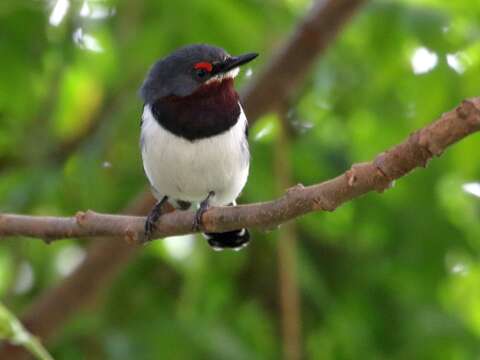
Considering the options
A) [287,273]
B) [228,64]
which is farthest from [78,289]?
[228,64]

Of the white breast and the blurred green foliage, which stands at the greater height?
the white breast

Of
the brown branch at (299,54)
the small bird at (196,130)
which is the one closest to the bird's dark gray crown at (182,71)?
the small bird at (196,130)

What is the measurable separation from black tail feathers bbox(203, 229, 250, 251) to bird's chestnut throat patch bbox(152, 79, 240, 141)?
0.51m

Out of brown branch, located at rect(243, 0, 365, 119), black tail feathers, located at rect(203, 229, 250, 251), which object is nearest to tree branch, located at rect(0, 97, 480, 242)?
black tail feathers, located at rect(203, 229, 250, 251)

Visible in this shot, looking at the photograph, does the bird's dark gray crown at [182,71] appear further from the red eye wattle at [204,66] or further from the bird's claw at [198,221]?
the bird's claw at [198,221]

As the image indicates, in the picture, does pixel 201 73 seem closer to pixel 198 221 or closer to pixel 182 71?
pixel 182 71

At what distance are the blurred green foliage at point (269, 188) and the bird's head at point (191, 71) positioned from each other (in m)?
0.55

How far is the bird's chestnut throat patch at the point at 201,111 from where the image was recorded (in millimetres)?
4273

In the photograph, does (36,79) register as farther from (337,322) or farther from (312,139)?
(337,322)

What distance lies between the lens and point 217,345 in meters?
5.00

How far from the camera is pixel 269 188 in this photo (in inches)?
210

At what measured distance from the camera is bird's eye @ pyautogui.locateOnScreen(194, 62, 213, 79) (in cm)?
443

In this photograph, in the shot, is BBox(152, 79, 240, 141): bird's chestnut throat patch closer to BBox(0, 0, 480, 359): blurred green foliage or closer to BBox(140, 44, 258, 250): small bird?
BBox(140, 44, 258, 250): small bird

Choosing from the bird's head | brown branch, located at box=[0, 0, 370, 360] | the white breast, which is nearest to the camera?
the white breast
